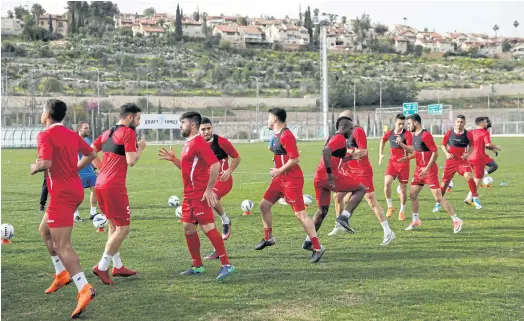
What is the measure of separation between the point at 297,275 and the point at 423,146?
5.33 meters

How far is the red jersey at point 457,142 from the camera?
16.1 metres

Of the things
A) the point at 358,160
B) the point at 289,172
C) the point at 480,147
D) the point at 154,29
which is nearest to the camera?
the point at 289,172

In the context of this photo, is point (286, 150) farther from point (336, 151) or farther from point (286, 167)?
point (336, 151)

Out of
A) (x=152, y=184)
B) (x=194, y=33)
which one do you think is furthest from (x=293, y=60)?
(x=152, y=184)

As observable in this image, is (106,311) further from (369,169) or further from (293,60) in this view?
(293,60)

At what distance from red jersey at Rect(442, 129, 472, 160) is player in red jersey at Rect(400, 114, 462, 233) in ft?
8.64

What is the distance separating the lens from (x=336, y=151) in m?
10.9

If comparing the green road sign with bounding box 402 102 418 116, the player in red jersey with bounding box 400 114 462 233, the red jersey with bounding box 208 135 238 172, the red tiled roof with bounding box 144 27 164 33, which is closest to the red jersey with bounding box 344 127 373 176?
the player in red jersey with bounding box 400 114 462 233

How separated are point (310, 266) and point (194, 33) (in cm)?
19438

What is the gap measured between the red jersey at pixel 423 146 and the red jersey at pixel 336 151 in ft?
9.58

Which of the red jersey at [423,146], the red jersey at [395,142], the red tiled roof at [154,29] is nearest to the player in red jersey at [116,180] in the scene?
the red jersey at [423,146]

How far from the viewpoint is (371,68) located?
164125 mm

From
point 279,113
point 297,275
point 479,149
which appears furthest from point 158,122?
point 297,275

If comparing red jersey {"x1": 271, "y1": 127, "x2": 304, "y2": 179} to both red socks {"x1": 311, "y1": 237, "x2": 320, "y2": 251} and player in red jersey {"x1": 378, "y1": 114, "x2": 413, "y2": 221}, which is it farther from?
player in red jersey {"x1": 378, "y1": 114, "x2": 413, "y2": 221}
